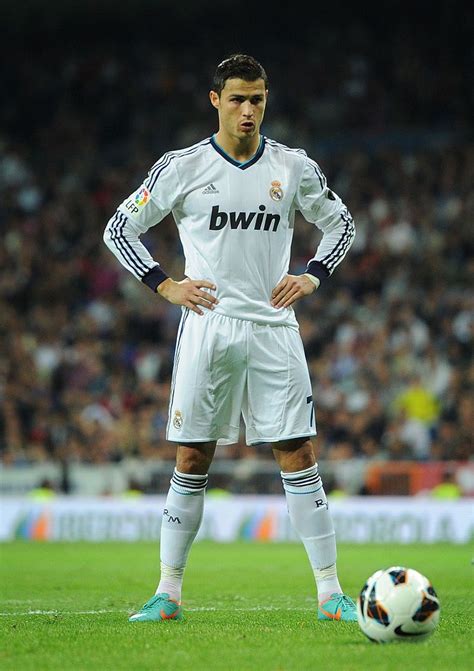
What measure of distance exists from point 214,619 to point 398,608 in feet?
5.52

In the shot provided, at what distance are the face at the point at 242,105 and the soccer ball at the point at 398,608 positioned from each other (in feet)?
8.65

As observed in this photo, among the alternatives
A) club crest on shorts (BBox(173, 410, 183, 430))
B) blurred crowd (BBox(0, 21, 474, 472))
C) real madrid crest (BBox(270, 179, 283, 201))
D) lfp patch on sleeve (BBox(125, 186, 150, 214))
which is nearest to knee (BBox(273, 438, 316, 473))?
club crest on shorts (BBox(173, 410, 183, 430))

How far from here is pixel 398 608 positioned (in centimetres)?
552

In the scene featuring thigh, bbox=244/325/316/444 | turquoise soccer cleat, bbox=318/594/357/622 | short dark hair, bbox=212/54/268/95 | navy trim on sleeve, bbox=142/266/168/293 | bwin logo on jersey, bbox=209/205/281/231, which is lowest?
turquoise soccer cleat, bbox=318/594/357/622

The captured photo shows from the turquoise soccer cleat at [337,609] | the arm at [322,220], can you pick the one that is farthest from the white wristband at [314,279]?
the turquoise soccer cleat at [337,609]

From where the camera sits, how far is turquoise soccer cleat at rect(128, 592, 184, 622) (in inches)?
269

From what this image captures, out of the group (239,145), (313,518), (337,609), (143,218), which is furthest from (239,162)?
(337,609)

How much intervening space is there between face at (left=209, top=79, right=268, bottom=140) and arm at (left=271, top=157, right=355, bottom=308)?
1.51ft

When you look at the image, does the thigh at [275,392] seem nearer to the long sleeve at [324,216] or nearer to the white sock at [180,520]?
the white sock at [180,520]

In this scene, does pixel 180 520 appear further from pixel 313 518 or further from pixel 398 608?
pixel 398 608

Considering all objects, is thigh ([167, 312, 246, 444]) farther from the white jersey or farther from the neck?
the neck

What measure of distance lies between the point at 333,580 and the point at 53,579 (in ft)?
13.2

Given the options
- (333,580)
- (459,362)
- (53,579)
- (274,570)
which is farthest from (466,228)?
(333,580)

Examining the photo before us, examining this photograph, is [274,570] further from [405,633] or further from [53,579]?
[405,633]
